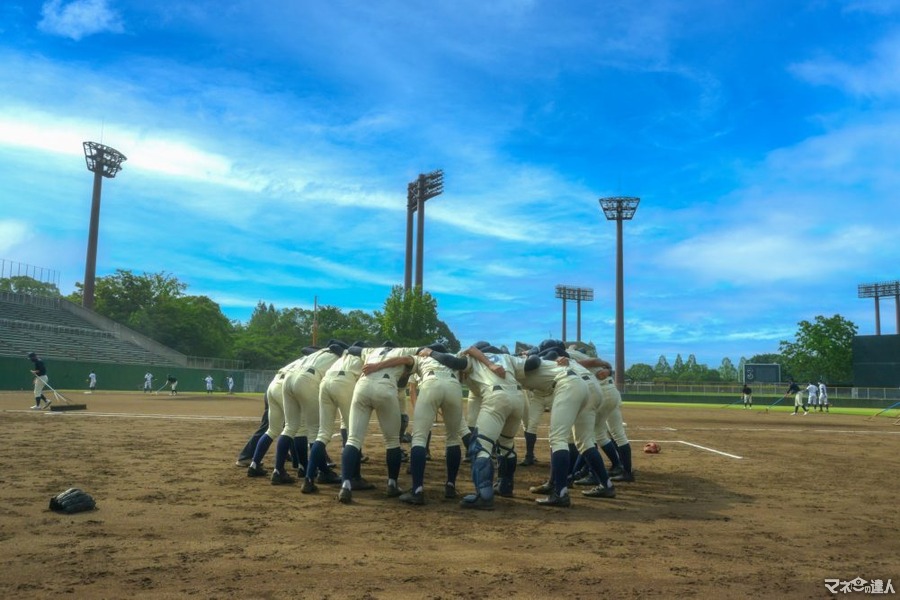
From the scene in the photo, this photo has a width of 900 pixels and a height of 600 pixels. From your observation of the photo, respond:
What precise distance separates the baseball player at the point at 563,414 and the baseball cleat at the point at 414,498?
137 centimetres

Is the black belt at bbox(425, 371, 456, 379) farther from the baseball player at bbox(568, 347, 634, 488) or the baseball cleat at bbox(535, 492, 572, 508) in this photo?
the baseball player at bbox(568, 347, 634, 488)

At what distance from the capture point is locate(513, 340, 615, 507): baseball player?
7.27 meters

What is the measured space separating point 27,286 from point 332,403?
95593 millimetres

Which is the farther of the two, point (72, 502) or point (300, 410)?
point (300, 410)

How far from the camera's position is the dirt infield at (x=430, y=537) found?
14.5 ft

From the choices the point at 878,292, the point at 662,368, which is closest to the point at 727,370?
the point at 662,368

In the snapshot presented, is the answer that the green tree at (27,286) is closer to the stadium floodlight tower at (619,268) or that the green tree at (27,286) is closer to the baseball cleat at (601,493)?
the stadium floodlight tower at (619,268)

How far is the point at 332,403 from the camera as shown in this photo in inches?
321

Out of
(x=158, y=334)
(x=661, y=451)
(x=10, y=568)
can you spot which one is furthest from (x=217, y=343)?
(x=10, y=568)

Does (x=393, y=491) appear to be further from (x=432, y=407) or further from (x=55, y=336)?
(x=55, y=336)

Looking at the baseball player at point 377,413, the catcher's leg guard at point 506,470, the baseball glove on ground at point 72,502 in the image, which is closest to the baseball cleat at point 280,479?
the baseball player at point 377,413

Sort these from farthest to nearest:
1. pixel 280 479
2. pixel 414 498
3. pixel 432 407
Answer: pixel 280 479 → pixel 432 407 → pixel 414 498

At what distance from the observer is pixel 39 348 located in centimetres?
4391

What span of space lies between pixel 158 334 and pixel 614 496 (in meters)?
71.3
